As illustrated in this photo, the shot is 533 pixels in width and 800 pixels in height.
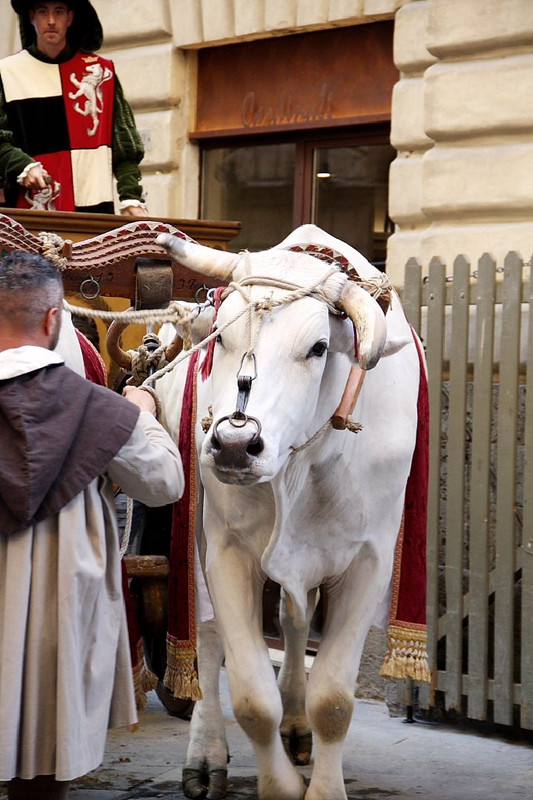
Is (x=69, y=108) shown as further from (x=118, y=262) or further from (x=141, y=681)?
(x=141, y=681)

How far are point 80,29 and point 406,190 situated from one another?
1926 millimetres

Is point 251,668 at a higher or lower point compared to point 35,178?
lower

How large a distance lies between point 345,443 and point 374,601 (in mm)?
534

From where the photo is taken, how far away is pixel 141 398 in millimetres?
3537

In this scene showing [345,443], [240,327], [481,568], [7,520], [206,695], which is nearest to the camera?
[7,520]

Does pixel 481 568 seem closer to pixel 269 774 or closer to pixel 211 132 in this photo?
pixel 269 774

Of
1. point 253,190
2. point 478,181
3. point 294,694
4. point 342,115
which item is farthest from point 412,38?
point 294,694

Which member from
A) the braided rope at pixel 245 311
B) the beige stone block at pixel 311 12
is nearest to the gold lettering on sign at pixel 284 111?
the beige stone block at pixel 311 12

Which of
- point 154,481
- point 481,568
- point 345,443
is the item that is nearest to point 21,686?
point 154,481

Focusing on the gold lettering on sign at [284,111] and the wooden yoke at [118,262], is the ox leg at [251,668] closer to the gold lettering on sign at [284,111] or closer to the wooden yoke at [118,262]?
the wooden yoke at [118,262]

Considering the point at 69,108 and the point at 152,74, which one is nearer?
the point at 69,108

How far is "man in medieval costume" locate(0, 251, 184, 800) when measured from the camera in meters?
3.12

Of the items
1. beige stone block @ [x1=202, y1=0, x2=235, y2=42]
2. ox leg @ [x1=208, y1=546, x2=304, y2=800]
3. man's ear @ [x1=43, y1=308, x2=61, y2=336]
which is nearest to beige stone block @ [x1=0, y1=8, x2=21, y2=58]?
beige stone block @ [x1=202, y1=0, x2=235, y2=42]

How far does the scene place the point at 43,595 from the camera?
3189 mm
